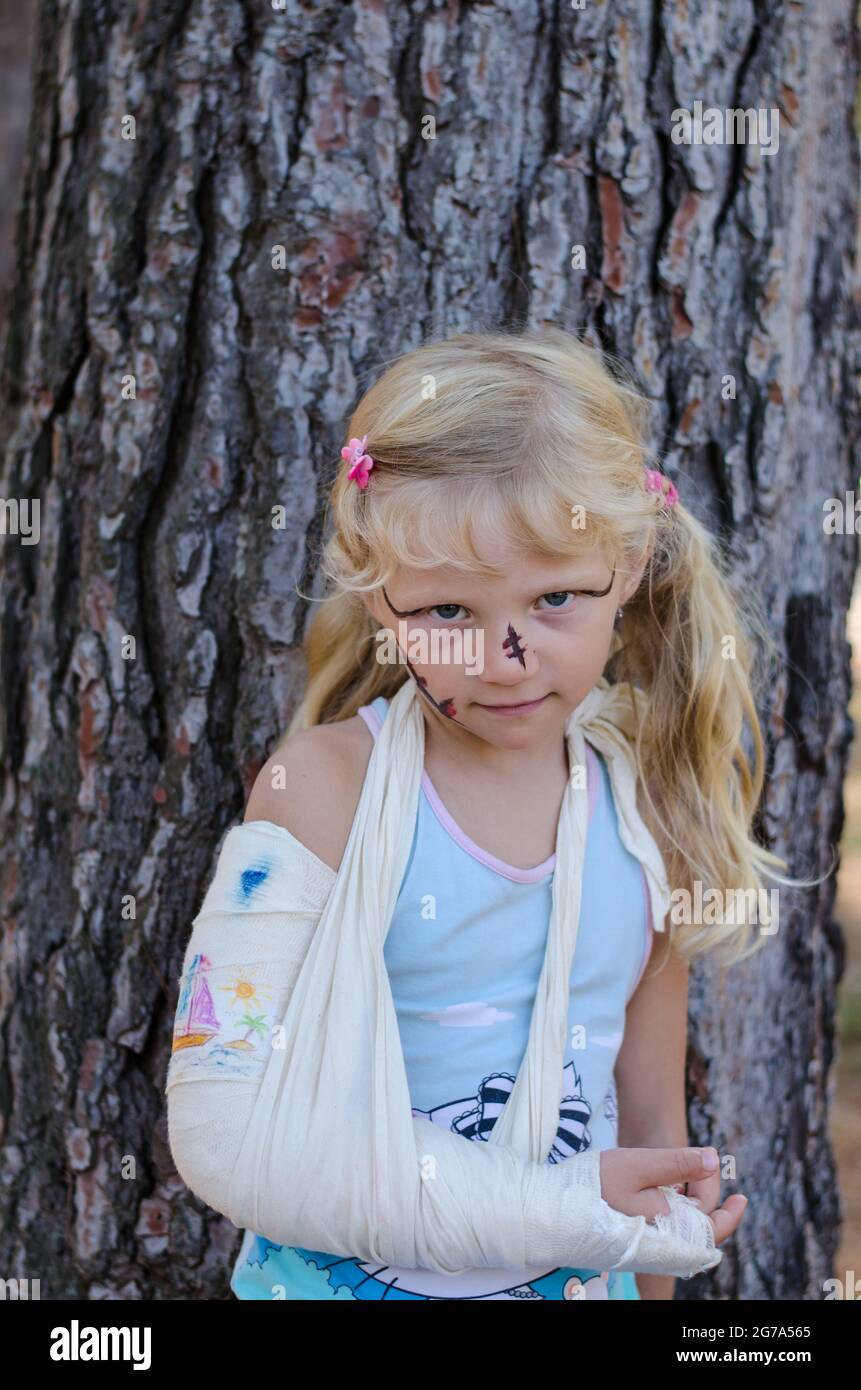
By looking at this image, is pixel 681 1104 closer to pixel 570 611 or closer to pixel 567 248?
pixel 570 611

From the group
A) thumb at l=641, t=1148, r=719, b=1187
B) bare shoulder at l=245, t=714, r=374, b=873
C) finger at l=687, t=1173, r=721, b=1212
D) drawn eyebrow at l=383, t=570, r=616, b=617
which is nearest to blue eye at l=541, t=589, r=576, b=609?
drawn eyebrow at l=383, t=570, r=616, b=617

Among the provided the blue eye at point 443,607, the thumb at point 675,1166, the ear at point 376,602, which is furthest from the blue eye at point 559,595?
the thumb at point 675,1166

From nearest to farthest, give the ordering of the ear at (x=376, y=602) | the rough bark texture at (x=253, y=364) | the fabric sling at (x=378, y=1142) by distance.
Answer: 1. the fabric sling at (x=378, y=1142)
2. the ear at (x=376, y=602)
3. the rough bark texture at (x=253, y=364)

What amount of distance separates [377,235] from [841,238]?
2.96 feet

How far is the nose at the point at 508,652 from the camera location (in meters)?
1.59

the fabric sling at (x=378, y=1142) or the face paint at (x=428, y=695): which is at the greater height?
the face paint at (x=428, y=695)

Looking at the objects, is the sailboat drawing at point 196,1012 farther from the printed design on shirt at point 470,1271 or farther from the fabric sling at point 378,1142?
the printed design on shirt at point 470,1271

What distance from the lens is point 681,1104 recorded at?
79.7 inches

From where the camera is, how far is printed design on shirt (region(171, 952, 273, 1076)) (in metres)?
1.62

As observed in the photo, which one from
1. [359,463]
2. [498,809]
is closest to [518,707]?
[498,809]

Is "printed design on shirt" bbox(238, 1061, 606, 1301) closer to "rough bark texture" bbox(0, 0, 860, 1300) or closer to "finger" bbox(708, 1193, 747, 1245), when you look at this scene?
"finger" bbox(708, 1193, 747, 1245)

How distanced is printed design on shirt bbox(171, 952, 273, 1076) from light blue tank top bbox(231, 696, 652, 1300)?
0.63ft

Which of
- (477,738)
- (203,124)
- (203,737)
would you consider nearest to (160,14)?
(203,124)

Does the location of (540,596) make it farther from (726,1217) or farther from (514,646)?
(726,1217)
